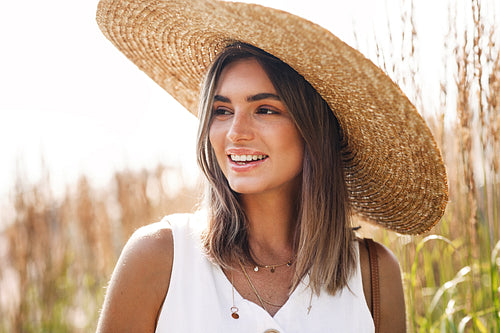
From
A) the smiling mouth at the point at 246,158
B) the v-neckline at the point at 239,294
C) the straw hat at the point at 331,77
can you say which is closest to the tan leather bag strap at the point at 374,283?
the straw hat at the point at 331,77

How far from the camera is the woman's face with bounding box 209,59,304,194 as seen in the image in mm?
1771

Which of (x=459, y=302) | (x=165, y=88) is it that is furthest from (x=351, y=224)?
(x=165, y=88)

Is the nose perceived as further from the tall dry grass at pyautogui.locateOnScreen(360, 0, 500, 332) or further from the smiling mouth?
the tall dry grass at pyautogui.locateOnScreen(360, 0, 500, 332)

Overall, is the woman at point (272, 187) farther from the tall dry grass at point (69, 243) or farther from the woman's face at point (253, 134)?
the tall dry grass at point (69, 243)

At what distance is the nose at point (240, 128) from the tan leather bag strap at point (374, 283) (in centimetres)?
68

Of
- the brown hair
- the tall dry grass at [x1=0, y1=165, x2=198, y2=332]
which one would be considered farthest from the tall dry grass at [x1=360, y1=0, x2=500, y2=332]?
the tall dry grass at [x1=0, y1=165, x2=198, y2=332]

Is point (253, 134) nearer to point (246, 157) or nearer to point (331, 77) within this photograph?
point (246, 157)

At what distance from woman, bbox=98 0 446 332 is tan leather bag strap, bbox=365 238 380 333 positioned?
0.04 feet

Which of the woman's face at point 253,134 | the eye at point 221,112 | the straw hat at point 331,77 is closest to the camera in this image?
the straw hat at point 331,77

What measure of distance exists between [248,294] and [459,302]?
1.20 m

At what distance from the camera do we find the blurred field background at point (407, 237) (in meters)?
1.88

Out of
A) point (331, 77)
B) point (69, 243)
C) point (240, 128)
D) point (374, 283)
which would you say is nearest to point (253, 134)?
point (240, 128)

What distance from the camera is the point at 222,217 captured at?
1.94 metres

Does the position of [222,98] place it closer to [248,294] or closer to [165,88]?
[165,88]
